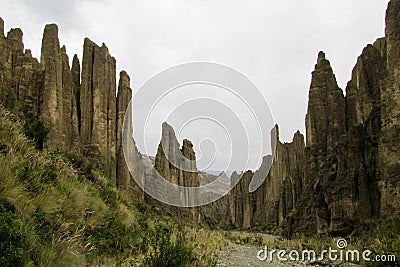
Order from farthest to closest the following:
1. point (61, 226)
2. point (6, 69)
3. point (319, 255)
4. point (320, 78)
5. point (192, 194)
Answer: point (192, 194)
point (320, 78)
point (6, 69)
point (319, 255)
point (61, 226)

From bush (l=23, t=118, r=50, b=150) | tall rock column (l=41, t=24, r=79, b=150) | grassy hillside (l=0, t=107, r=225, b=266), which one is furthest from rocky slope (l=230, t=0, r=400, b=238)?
tall rock column (l=41, t=24, r=79, b=150)

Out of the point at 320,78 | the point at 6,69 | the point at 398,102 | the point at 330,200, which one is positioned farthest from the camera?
the point at 320,78

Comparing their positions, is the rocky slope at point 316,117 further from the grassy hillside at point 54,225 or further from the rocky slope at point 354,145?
the grassy hillside at point 54,225

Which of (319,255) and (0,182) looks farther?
(319,255)

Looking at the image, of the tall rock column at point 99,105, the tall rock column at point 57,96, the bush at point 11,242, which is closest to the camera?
the bush at point 11,242

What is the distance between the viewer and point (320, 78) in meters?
56.7

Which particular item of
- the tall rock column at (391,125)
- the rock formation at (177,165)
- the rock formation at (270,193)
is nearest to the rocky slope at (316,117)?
the tall rock column at (391,125)

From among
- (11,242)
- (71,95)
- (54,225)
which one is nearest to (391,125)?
(54,225)

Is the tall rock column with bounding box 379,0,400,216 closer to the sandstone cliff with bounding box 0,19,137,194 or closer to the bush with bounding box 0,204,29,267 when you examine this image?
the sandstone cliff with bounding box 0,19,137,194

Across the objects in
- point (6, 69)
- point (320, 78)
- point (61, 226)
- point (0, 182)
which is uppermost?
point (320, 78)

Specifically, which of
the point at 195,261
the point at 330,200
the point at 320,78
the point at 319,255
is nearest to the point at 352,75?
the point at 320,78

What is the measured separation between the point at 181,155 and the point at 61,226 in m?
76.4

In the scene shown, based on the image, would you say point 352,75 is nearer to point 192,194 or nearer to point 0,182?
point 192,194

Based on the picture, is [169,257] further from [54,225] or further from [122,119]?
[122,119]
